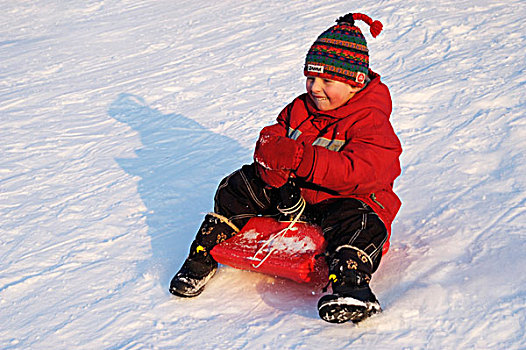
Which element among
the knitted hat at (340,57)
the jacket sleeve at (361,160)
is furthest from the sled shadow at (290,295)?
the knitted hat at (340,57)

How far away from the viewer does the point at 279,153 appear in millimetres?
1978

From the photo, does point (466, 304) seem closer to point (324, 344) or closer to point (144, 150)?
point (324, 344)

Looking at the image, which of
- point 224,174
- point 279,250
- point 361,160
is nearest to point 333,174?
point 361,160

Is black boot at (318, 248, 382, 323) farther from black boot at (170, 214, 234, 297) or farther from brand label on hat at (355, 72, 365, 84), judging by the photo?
brand label on hat at (355, 72, 365, 84)

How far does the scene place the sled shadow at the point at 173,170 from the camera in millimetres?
2606

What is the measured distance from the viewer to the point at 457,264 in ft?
6.93

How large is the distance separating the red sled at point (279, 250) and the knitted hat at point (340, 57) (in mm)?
592

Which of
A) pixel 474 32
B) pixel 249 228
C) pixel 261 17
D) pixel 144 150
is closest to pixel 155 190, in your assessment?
pixel 144 150

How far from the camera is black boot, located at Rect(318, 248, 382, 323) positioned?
1.78 metres

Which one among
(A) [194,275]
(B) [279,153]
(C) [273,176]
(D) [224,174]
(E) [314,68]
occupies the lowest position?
(D) [224,174]

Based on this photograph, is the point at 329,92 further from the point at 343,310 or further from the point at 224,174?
the point at 224,174

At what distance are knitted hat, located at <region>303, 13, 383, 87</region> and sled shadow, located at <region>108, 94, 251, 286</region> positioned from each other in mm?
969

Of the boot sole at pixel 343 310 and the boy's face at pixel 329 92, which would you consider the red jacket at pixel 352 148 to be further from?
the boot sole at pixel 343 310

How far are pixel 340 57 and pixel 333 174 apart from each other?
0.51 meters
